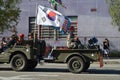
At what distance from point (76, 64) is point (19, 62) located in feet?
8.74

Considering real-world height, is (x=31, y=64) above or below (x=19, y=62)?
below

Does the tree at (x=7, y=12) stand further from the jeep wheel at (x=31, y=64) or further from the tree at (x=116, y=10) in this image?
the jeep wheel at (x=31, y=64)

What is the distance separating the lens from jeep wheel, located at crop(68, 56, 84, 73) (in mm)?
18000

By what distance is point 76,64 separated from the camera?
1806cm

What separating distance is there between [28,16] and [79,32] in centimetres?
482

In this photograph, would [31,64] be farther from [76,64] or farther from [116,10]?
[116,10]

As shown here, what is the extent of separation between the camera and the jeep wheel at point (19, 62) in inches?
735

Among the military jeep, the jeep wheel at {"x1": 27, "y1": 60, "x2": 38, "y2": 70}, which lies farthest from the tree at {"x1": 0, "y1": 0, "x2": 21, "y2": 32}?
the military jeep

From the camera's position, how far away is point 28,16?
35844 mm

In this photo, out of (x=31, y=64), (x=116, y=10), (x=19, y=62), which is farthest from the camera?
(x=116, y=10)

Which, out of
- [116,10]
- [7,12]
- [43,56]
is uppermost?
[116,10]

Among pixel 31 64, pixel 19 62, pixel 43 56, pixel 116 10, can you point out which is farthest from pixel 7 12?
pixel 19 62

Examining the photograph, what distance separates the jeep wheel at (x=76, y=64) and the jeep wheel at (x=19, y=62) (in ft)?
6.97

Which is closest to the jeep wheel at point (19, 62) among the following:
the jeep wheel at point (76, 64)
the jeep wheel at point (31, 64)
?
the jeep wheel at point (31, 64)
